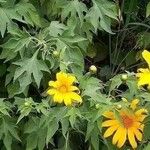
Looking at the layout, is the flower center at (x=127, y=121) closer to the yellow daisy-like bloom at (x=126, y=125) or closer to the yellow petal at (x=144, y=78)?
the yellow daisy-like bloom at (x=126, y=125)

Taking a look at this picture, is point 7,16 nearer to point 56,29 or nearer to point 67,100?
point 56,29

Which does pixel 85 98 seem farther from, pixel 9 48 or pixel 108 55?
pixel 108 55

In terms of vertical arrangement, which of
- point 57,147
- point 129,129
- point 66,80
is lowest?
point 57,147


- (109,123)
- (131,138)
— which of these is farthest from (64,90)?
(131,138)

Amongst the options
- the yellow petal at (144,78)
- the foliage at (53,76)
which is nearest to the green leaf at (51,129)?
the foliage at (53,76)

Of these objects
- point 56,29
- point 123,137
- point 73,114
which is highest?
point 56,29

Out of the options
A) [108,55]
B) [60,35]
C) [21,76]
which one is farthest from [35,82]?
[108,55]
